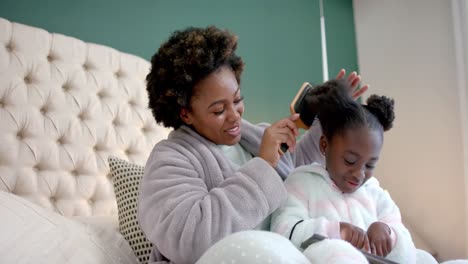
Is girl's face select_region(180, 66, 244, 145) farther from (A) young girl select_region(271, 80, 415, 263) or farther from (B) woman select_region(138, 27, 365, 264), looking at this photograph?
(A) young girl select_region(271, 80, 415, 263)

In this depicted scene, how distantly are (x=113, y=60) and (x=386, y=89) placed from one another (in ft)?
4.95

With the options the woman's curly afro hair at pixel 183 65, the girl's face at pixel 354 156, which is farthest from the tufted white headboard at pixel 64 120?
the girl's face at pixel 354 156

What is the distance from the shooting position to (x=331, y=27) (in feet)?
8.56

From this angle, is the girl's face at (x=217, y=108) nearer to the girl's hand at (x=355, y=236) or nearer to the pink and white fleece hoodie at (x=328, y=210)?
the pink and white fleece hoodie at (x=328, y=210)

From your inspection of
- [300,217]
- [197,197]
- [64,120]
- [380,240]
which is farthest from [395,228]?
[64,120]

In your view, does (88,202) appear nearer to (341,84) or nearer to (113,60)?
(113,60)

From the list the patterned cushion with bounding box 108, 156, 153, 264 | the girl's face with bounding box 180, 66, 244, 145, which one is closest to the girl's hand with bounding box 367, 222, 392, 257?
the girl's face with bounding box 180, 66, 244, 145

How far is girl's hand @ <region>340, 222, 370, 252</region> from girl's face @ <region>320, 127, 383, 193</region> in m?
0.14

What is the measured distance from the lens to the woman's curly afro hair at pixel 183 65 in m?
1.08

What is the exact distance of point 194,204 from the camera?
913 millimetres

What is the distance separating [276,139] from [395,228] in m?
0.36

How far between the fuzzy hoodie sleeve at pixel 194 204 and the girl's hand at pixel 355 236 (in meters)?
0.16

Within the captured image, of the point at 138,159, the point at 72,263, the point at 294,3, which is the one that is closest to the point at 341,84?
the point at 72,263

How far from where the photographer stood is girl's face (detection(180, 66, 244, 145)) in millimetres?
1090
